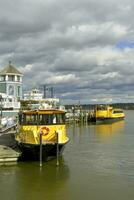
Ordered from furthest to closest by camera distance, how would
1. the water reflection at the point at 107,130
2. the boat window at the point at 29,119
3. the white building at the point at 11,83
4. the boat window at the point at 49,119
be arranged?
the white building at the point at 11,83 < the water reflection at the point at 107,130 < the boat window at the point at 29,119 < the boat window at the point at 49,119

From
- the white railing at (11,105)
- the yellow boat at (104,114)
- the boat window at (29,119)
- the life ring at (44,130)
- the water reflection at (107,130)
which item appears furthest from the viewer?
the yellow boat at (104,114)

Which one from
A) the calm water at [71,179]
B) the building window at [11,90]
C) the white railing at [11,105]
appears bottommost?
the calm water at [71,179]

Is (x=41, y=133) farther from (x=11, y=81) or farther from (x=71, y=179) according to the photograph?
(x=11, y=81)

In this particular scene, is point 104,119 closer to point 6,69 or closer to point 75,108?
point 75,108

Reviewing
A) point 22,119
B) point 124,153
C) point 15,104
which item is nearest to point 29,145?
point 22,119

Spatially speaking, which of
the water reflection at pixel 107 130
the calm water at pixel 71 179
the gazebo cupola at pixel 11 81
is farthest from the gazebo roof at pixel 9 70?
the calm water at pixel 71 179

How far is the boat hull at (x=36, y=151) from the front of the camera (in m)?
24.7

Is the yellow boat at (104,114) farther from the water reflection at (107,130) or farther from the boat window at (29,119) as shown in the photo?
the boat window at (29,119)

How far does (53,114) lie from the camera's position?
87.1 ft

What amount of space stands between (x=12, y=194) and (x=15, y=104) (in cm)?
4435

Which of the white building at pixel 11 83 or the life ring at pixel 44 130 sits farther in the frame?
the white building at pixel 11 83

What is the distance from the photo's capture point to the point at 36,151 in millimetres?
24922

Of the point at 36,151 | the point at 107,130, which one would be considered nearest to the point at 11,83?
the point at 107,130

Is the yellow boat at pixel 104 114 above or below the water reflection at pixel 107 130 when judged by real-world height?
above
